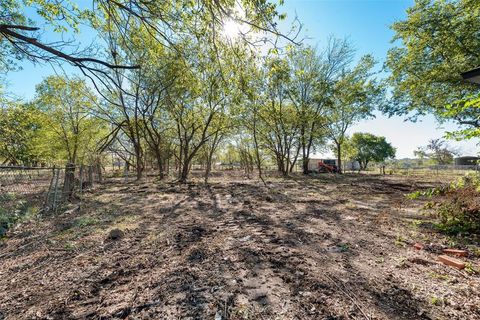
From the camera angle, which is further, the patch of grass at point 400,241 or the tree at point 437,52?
the tree at point 437,52

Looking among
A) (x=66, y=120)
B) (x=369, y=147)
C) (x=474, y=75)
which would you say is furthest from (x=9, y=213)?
(x=369, y=147)

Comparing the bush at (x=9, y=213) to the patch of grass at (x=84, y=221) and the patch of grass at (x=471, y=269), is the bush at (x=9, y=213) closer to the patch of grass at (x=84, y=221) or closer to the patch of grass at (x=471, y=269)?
the patch of grass at (x=84, y=221)

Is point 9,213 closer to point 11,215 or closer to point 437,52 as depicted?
point 11,215

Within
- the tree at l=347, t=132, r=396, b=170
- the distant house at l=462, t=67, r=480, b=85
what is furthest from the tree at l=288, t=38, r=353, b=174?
the tree at l=347, t=132, r=396, b=170

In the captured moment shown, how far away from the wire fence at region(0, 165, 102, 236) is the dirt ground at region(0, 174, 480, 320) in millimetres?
709

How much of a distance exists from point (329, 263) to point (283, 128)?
1852cm

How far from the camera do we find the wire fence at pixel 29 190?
530 centimetres

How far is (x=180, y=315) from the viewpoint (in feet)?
6.45

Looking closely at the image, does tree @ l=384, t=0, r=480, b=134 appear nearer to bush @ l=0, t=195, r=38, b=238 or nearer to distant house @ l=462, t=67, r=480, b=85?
distant house @ l=462, t=67, r=480, b=85

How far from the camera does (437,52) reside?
9.90 metres

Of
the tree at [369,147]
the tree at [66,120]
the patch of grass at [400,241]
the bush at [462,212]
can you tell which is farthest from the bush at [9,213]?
the tree at [369,147]

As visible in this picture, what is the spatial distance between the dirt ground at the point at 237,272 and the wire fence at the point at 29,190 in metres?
0.71

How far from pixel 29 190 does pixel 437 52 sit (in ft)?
53.8

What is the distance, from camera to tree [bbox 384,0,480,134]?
29.7 feet
